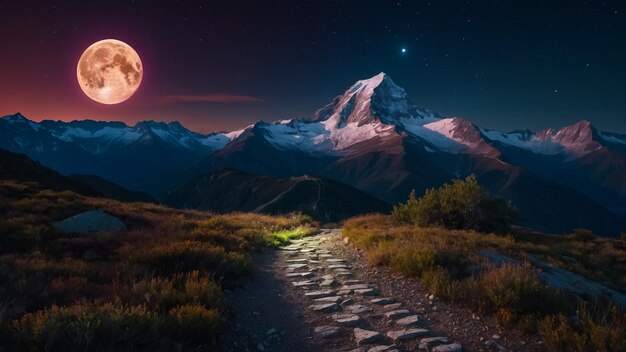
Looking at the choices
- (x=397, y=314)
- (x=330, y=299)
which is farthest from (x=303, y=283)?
(x=397, y=314)

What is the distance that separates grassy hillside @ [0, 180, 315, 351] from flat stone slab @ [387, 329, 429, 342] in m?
2.83

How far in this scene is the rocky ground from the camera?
5836mm

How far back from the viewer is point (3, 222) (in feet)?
41.6

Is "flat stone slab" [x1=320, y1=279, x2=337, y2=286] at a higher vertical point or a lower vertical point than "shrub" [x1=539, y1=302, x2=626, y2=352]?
lower

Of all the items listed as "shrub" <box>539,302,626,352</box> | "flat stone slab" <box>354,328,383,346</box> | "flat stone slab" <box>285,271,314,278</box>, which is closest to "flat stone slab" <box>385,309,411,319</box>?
"flat stone slab" <box>354,328,383,346</box>

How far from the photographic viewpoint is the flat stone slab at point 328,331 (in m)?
6.21

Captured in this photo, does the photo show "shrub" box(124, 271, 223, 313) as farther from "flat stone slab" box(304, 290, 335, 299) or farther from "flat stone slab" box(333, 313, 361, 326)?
"flat stone slab" box(304, 290, 335, 299)

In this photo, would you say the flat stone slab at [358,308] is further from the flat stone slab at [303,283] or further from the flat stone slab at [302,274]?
the flat stone slab at [302,274]

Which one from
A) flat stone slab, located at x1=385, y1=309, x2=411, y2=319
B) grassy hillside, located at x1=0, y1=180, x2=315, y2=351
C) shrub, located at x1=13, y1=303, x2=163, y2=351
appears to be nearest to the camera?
shrub, located at x1=13, y1=303, x2=163, y2=351

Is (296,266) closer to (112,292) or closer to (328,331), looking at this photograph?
(328,331)

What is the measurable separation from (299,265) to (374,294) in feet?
12.0

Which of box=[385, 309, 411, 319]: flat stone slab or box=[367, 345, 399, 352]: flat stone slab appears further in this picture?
box=[385, 309, 411, 319]: flat stone slab

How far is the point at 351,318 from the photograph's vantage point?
→ 6.90 meters

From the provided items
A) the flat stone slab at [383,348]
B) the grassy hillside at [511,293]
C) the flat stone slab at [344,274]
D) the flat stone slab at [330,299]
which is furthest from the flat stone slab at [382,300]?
the flat stone slab at [344,274]
